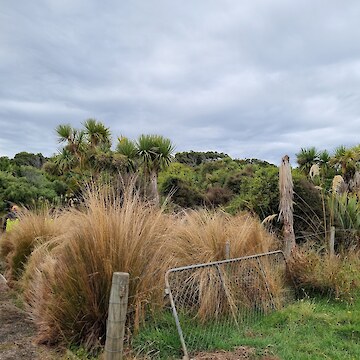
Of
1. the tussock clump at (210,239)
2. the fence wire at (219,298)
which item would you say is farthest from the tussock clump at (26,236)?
the fence wire at (219,298)

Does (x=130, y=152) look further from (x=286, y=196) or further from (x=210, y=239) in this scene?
(x=210, y=239)

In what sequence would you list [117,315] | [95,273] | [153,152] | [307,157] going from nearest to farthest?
1. [117,315]
2. [95,273]
3. [153,152]
4. [307,157]

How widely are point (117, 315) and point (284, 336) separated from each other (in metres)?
Result: 2.37

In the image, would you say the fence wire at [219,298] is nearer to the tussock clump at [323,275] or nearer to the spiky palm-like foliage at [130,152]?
the tussock clump at [323,275]

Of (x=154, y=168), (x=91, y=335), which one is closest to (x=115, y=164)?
(x=154, y=168)

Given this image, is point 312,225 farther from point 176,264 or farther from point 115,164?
point 115,164

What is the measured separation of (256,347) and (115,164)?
16340 mm

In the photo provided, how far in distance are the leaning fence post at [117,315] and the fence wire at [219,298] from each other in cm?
108

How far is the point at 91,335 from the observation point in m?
4.02

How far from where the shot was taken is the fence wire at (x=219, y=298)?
4.22 m

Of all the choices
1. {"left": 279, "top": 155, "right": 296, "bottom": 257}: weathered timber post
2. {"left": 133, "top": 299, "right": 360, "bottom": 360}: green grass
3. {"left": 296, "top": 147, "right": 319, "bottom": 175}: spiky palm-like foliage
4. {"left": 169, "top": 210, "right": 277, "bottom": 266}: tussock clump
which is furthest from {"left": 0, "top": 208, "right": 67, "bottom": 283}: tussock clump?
{"left": 296, "top": 147, "right": 319, "bottom": 175}: spiky palm-like foliage

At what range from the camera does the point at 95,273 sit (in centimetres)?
396

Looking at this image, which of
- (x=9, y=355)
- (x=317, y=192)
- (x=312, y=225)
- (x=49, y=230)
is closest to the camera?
(x=9, y=355)

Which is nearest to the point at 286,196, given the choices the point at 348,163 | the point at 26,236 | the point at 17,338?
the point at 26,236
